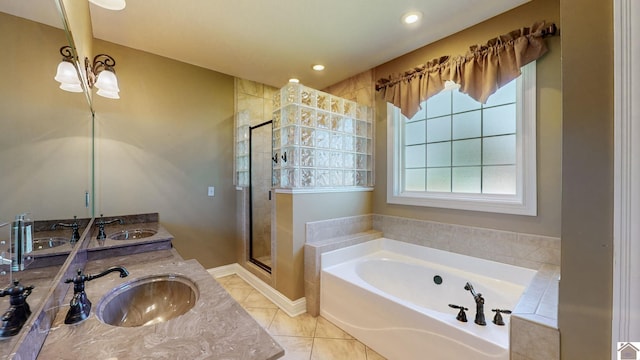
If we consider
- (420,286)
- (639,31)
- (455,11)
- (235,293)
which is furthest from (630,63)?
(235,293)

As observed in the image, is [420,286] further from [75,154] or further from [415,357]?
[75,154]

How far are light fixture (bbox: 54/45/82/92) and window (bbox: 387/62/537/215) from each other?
2581 mm

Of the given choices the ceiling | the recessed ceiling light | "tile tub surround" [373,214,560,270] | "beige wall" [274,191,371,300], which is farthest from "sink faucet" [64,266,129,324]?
the recessed ceiling light

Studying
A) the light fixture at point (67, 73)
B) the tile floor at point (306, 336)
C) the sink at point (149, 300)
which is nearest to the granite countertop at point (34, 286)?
the sink at point (149, 300)

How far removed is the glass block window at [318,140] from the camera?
235cm

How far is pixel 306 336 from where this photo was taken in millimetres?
2000

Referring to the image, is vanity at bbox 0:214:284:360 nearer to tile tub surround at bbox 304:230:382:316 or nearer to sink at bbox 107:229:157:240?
sink at bbox 107:229:157:240

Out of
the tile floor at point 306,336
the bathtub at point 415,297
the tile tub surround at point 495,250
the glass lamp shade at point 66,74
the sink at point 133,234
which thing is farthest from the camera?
the sink at point 133,234

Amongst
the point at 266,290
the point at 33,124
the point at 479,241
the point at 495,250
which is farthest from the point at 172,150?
the point at 495,250

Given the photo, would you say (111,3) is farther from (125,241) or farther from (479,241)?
(479,241)

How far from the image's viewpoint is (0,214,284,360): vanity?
0.69m

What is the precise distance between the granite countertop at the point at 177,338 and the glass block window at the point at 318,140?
1520 millimetres

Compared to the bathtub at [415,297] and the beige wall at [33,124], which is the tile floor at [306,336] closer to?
the bathtub at [415,297]

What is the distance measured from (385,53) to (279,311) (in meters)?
2.87
